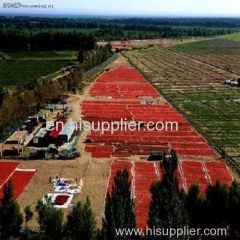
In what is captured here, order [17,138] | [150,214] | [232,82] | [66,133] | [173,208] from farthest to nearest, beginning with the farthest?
[232,82], [66,133], [17,138], [150,214], [173,208]

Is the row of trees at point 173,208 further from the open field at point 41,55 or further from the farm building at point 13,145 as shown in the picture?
the open field at point 41,55

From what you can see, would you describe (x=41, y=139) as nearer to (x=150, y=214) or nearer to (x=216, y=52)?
(x=150, y=214)

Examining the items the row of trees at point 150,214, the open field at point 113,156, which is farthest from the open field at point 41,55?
the row of trees at point 150,214

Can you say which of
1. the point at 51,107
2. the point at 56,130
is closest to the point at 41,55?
the point at 51,107

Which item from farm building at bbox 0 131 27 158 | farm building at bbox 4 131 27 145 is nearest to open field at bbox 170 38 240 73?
farm building at bbox 4 131 27 145

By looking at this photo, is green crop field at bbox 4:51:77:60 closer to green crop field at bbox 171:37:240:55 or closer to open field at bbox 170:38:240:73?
open field at bbox 170:38:240:73
